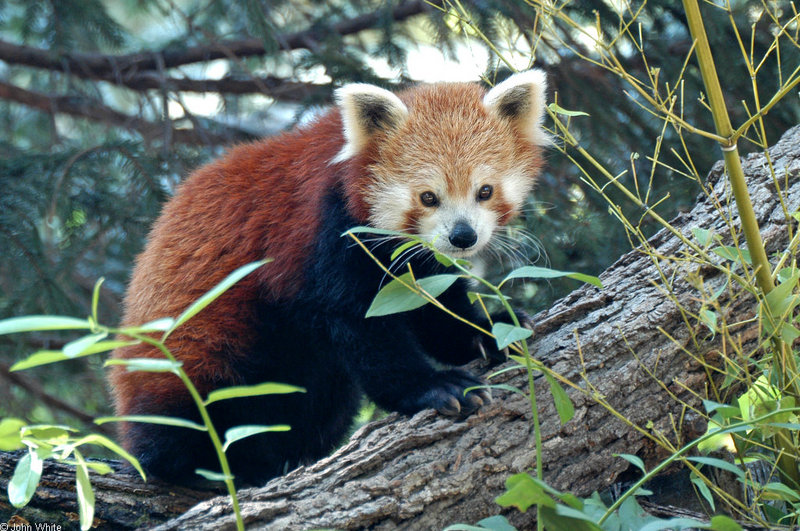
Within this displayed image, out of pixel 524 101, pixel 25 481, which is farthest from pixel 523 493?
pixel 524 101

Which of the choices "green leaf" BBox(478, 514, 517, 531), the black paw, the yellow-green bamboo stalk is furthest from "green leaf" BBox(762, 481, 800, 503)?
the black paw

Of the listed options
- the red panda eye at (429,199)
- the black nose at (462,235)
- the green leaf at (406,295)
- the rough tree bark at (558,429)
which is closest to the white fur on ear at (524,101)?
the red panda eye at (429,199)

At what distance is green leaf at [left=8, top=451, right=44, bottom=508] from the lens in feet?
5.04

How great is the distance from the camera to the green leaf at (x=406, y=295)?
1704 millimetres

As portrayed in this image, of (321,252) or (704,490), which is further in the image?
(321,252)

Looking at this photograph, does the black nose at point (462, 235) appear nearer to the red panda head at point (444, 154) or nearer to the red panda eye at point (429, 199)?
the red panda head at point (444, 154)

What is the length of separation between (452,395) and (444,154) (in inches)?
38.3

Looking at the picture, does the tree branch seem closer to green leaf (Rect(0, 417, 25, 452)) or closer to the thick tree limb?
the thick tree limb

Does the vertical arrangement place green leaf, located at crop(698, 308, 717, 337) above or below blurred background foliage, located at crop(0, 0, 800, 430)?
below

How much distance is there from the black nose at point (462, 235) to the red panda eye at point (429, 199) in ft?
0.48

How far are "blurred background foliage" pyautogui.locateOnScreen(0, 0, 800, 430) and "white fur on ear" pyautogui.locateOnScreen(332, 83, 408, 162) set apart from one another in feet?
1.88

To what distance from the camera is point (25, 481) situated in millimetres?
1562

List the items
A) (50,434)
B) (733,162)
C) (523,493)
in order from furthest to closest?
(733,162) → (50,434) → (523,493)

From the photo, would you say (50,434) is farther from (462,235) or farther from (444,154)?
(444,154)
